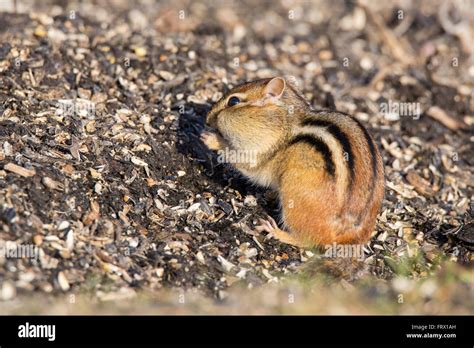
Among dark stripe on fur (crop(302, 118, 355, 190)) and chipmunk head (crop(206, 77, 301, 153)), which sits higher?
chipmunk head (crop(206, 77, 301, 153))

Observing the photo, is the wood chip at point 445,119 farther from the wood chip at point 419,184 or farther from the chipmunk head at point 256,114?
the chipmunk head at point 256,114

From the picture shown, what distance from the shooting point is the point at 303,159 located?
7074mm

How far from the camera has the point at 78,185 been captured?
6934 millimetres

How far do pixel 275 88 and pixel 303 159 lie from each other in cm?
102

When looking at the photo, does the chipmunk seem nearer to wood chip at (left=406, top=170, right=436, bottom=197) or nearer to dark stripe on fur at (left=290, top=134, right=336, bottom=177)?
dark stripe on fur at (left=290, top=134, right=336, bottom=177)

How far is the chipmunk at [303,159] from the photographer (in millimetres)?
6848

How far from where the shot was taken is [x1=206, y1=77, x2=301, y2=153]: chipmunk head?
767 cm

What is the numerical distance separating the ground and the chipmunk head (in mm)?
504

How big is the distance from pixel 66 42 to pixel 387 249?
16.0ft

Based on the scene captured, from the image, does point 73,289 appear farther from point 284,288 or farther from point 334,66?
point 334,66

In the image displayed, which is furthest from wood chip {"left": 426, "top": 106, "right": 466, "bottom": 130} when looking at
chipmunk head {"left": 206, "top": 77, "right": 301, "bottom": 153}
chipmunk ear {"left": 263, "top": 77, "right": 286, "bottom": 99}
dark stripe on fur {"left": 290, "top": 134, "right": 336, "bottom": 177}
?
dark stripe on fur {"left": 290, "top": 134, "right": 336, "bottom": 177}

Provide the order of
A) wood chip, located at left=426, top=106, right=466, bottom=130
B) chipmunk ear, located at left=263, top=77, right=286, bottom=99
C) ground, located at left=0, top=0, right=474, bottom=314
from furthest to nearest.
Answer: wood chip, located at left=426, top=106, right=466, bottom=130, chipmunk ear, located at left=263, top=77, right=286, bottom=99, ground, located at left=0, top=0, right=474, bottom=314

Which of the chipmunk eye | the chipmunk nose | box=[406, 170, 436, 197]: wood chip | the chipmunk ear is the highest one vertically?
the chipmunk ear

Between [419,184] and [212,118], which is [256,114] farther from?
[419,184]
